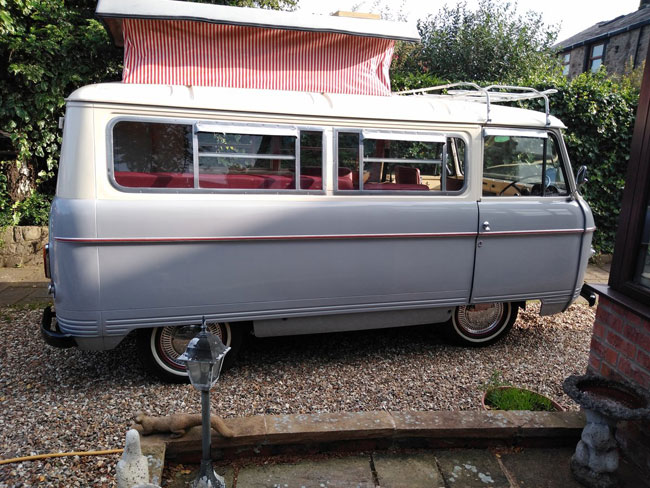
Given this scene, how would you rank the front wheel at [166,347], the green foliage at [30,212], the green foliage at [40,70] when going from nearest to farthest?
the front wheel at [166,347] → the green foliage at [40,70] → the green foliage at [30,212]

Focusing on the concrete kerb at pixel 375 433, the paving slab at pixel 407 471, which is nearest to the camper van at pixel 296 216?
the concrete kerb at pixel 375 433

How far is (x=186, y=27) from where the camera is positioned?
4.00 metres

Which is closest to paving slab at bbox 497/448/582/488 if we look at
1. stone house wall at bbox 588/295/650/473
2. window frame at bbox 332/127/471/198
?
stone house wall at bbox 588/295/650/473

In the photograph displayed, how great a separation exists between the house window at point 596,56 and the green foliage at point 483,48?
34.6 ft

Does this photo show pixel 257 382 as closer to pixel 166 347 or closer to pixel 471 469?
pixel 166 347

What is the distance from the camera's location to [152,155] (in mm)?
3492

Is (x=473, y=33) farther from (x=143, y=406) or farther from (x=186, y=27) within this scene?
(x=143, y=406)

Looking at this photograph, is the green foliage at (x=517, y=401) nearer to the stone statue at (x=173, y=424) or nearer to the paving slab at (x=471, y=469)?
the paving slab at (x=471, y=469)

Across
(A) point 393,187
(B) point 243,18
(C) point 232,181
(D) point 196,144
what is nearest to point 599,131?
(A) point 393,187

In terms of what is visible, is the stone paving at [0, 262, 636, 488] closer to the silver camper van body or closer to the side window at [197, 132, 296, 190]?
the silver camper van body

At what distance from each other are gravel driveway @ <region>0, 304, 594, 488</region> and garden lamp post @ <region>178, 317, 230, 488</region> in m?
0.69

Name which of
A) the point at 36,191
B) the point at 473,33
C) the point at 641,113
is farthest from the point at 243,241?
the point at 473,33

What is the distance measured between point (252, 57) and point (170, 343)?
2.53 m

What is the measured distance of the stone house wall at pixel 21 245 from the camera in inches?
271
